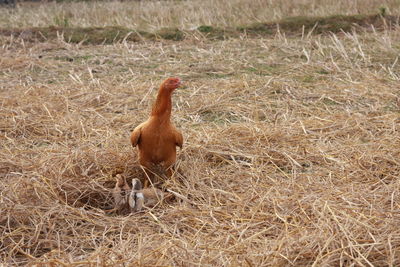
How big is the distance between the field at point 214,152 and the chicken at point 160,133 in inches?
8.9

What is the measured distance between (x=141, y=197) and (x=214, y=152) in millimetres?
1048

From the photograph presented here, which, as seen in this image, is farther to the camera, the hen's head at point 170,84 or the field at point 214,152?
the hen's head at point 170,84

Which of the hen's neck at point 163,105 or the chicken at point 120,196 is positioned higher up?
the hen's neck at point 163,105

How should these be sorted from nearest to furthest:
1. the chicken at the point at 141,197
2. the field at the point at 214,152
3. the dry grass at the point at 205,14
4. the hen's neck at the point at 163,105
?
1. the field at the point at 214,152
2. the chicken at the point at 141,197
3. the hen's neck at the point at 163,105
4. the dry grass at the point at 205,14

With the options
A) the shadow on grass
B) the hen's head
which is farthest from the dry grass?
the hen's head

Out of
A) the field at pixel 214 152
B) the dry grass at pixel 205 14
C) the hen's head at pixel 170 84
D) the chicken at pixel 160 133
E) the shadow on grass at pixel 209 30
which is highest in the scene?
the hen's head at pixel 170 84

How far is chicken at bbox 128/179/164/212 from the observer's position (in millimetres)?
3439

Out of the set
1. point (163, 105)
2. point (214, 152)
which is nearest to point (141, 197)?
point (163, 105)

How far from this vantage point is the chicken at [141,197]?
11.3ft

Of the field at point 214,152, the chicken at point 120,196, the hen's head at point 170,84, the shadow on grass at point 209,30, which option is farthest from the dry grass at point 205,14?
the chicken at point 120,196

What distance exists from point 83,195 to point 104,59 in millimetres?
4722

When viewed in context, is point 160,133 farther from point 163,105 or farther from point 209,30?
point 209,30

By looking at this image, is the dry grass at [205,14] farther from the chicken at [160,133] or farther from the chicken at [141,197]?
the chicken at [141,197]

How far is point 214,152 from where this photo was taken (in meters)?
4.36
